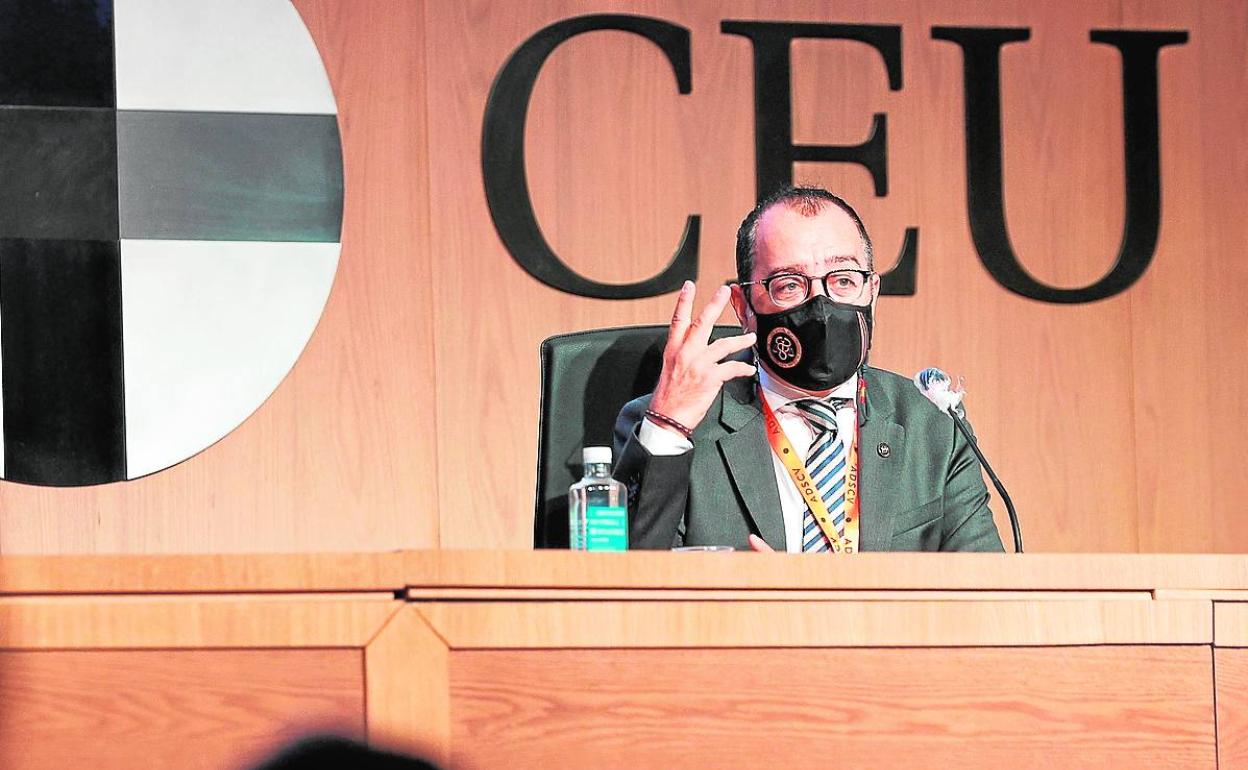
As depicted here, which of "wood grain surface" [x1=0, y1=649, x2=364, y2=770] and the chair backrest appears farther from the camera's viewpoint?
the chair backrest

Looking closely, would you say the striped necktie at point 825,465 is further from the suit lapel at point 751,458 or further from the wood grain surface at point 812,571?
the wood grain surface at point 812,571

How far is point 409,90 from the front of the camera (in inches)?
125

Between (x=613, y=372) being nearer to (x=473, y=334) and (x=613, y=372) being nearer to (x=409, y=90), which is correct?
(x=473, y=334)

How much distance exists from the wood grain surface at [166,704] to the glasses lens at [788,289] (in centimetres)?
109

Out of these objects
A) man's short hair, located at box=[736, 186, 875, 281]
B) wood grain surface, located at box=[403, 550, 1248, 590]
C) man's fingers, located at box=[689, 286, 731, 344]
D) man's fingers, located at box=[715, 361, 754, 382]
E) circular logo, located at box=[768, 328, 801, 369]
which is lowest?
wood grain surface, located at box=[403, 550, 1248, 590]

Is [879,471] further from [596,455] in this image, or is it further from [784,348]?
[596,455]

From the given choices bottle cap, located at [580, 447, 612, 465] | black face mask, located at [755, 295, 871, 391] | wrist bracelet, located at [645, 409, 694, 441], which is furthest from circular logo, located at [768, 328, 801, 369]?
bottle cap, located at [580, 447, 612, 465]

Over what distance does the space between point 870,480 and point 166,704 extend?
1.17m

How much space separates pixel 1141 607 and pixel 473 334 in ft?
6.43

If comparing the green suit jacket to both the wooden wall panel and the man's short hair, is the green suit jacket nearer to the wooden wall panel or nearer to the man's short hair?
the man's short hair

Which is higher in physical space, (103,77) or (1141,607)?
(103,77)

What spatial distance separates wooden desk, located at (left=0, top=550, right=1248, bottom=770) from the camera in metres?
1.31

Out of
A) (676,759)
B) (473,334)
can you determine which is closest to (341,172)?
(473,334)

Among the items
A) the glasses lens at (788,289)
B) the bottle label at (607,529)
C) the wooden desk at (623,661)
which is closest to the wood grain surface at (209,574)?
the wooden desk at (623,661)
